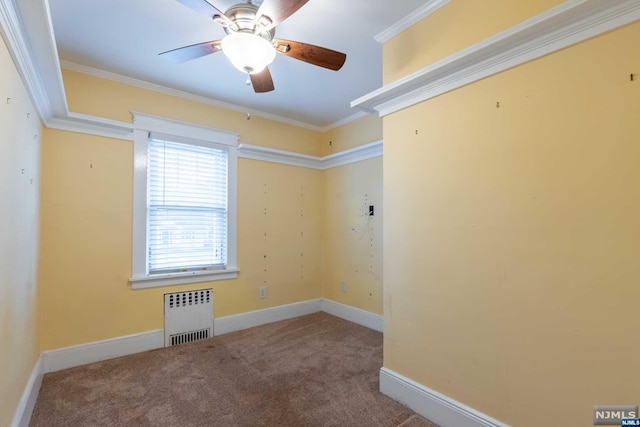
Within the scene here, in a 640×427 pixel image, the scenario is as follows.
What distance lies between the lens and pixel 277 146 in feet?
13.0

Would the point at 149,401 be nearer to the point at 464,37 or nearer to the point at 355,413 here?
the point at 355,413

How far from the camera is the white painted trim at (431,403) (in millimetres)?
1695

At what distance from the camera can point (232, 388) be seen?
2295 mm

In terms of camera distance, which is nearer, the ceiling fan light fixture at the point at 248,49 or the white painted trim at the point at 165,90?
the ceiling fan light fixture at the point at 248,49

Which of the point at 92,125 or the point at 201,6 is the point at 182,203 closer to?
the point at 92,125

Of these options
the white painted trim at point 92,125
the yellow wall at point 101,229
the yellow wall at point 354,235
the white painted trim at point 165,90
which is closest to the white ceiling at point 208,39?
the white painted trim at point 165,90

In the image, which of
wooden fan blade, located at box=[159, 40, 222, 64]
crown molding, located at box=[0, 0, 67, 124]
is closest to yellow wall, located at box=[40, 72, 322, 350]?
crown molding, located at box=[0, 0, 67, 124]

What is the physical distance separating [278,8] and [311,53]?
1.27ft

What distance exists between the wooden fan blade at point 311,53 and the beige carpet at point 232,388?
89.7 inches

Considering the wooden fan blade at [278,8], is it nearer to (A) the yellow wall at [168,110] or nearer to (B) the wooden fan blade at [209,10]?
(B) the wooden fan blade at [209,10]

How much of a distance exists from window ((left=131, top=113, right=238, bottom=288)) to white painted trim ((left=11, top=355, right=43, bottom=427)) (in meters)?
0.88

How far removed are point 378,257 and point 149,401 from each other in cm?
253

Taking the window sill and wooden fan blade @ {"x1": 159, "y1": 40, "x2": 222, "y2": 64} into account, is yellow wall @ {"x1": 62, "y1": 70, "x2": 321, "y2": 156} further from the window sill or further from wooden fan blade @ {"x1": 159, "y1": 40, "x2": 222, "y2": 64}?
the window sill

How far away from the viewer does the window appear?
2975 millimetres
